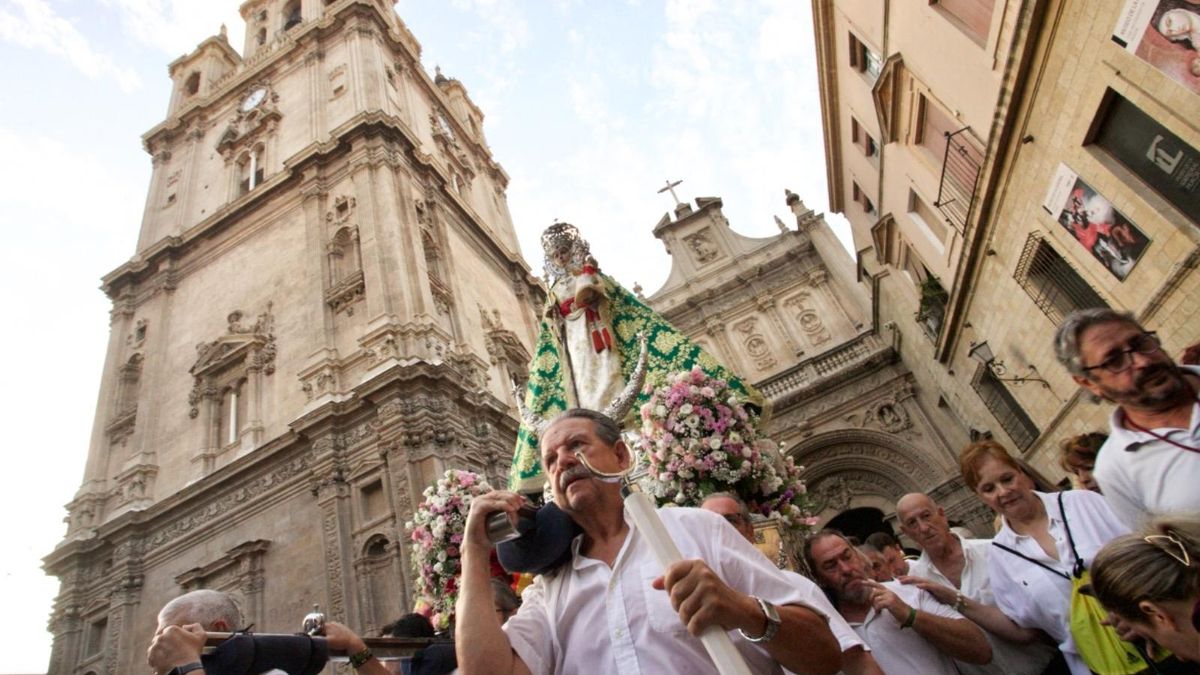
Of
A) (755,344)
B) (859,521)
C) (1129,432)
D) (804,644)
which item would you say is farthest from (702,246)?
(804,644)

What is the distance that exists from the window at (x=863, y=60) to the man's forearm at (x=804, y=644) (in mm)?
13179

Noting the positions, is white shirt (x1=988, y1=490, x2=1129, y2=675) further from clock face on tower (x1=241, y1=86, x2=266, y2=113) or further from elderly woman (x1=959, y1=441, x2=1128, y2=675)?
clock face on tower (x1=241, y1=86, x2=266, y2=113)

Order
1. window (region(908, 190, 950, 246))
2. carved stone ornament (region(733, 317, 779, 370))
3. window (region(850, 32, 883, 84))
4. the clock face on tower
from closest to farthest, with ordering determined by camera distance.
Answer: window (region(908, 190, 950, 246)), window (region(850, 32, 883, 84)), carved stone ornament (region(733, 317, 779, 370)), the clock face on tower

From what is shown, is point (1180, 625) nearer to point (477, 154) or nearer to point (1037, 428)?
point (1037, 428)

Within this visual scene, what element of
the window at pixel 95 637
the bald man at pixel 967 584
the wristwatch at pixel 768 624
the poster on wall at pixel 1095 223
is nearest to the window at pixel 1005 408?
the poster on wall at pixel 1095 223

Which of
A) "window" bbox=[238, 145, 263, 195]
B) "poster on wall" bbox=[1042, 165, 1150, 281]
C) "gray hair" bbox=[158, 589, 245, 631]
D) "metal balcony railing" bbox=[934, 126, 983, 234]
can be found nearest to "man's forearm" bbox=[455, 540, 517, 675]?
"gray hair" bbox=[158, 589, 245, 631]

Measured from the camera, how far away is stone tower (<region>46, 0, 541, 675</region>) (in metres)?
11.9

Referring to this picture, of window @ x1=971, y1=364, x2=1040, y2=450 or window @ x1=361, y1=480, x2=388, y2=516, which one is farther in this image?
window @ x1=971, y1=364, x2=1040, y2=450

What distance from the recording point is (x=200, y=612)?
107 inches

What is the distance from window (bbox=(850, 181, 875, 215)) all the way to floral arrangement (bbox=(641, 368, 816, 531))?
1432 centimetres

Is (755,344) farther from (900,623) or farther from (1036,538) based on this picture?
(900,623)

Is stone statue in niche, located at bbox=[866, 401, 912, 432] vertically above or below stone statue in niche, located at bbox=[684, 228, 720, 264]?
below

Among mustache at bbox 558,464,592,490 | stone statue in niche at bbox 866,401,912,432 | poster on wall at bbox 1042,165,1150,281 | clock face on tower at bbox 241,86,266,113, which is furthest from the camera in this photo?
clock face on tower at bbox 241,86,266,113

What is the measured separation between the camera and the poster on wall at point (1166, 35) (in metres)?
5.62
